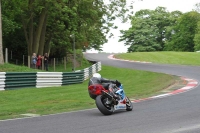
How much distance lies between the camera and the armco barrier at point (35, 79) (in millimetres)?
20031

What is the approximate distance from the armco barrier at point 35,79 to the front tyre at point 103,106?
29.6 feet

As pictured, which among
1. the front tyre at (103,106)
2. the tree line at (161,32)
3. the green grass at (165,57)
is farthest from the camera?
the tree line at (161,32)

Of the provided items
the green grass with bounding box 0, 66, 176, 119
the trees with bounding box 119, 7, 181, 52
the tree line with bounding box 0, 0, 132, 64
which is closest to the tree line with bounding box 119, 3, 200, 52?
the trees with bounding box 119, 7, 181, 52

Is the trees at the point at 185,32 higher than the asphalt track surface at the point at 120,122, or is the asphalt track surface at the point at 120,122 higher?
the trees at the point at 185,32

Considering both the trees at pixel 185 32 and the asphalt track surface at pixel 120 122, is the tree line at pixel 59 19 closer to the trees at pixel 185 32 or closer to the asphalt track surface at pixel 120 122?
the asphalt track surface at pixel 120 122

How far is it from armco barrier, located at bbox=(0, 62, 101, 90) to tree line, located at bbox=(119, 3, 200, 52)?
75.2 meters

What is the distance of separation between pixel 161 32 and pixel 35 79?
8802 centimetres

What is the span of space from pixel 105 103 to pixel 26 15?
83.6 ft

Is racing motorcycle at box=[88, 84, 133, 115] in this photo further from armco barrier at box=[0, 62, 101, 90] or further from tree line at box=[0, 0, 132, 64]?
tree line at box=[0, 0, 132, 64]

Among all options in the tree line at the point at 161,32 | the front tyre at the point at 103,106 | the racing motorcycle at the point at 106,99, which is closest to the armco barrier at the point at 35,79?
the racing motorcycle at the point at 106,99

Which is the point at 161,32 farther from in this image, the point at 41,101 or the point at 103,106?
the point at 103,106

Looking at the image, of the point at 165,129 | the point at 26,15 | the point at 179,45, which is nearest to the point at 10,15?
the point at 26,15

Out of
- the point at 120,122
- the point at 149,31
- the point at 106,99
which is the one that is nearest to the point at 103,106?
the point at 106,99

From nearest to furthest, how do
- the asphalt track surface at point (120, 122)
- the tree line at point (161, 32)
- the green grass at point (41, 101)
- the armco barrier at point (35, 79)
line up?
the asphalt track surface at point (120, 122), the green grass at point (41, 101), the armco barrier at point (35, 79), the tree line at point (161, 32)
